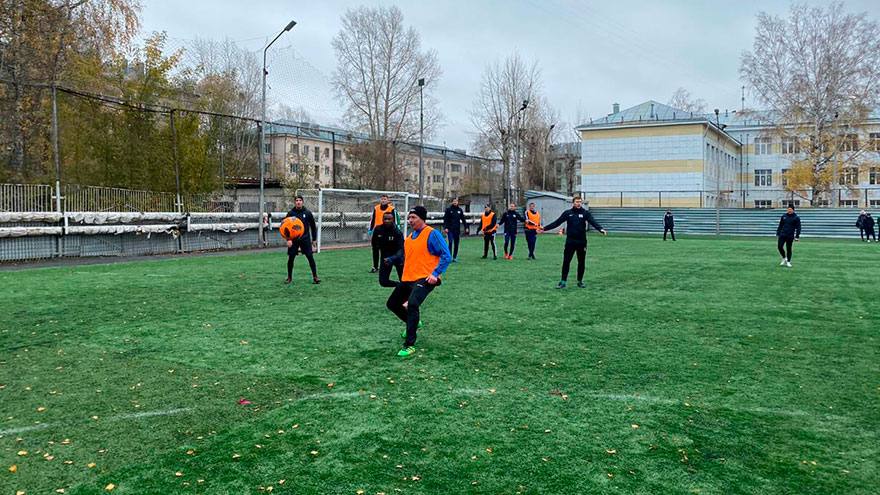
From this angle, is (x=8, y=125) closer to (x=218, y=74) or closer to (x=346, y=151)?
(x=346, y=151)

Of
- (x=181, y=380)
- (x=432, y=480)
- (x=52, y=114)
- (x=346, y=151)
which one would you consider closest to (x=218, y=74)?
(x=346, y=151)

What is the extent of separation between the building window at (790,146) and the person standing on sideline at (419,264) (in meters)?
50.4

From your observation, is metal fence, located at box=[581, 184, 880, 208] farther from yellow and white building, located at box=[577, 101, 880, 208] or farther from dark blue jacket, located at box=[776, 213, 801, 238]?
dark blue jacket, located at box=[776, 213, 801, 238]

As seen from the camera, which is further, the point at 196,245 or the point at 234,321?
the point at 196,245

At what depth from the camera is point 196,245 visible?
898 inches

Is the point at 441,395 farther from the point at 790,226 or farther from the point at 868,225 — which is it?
the point at 868,225

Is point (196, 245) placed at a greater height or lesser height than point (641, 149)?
lesser

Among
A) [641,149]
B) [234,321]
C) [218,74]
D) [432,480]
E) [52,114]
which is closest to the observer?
[432,480]

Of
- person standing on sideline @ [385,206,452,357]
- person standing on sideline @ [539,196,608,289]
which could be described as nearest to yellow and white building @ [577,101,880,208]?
person standing on sideline @ [539,196,608,289]

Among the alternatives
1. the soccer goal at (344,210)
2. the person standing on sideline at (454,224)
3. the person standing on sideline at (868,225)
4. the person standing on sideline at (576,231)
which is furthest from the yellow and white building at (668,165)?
the person standing on sideline at (576,231)

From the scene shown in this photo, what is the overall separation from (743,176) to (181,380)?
7160 cm

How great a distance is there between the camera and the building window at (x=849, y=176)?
48.0 metres

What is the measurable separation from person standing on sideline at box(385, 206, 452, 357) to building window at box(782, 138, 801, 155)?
5036cm

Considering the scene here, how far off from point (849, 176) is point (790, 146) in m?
8.37
